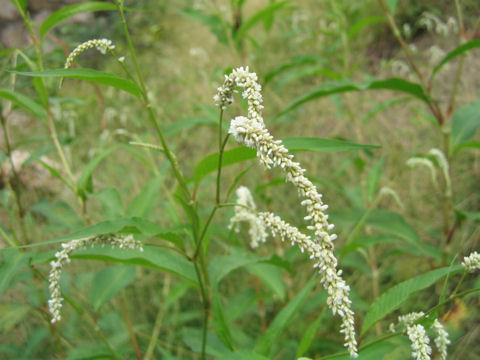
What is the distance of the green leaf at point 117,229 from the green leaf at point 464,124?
1.22m

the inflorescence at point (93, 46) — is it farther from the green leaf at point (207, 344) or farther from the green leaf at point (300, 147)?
the green leaf at point (207, 344)

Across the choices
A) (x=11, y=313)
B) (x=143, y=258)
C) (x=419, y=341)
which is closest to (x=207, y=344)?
(x=143, y=258)

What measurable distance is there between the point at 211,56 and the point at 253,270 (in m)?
4.50

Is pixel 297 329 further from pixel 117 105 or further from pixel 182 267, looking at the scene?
pixel 117 105

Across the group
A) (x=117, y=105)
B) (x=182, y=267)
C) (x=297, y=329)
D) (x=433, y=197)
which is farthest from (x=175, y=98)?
(x=182, y=267)

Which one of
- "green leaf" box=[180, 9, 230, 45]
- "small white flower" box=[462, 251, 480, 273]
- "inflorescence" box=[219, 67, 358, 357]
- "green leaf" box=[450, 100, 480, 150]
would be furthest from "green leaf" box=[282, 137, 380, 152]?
"green leaf" box=[180, 9, 230, 45]

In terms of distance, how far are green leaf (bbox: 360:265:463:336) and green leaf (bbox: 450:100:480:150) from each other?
0.83m

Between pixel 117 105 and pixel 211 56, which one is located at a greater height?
pixel 211 56

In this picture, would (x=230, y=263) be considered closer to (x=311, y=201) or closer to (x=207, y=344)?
(x=207, y=344)

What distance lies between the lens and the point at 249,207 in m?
0.92

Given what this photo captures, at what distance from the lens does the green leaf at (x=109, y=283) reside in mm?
1322

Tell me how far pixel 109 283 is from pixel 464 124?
1412 millimetres

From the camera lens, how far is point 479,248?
2271 mm

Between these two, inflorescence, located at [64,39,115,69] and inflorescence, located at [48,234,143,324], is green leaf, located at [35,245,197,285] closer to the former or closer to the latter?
inflorescence, located at [48,234,143,324]
